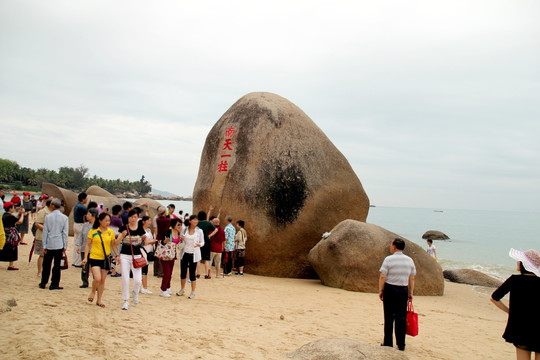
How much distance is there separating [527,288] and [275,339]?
3.18 m

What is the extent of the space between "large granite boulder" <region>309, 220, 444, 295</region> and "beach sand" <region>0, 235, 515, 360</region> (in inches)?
18.1

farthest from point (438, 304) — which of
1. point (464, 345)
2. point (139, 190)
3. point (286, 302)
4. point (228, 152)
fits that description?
point (139, 190)

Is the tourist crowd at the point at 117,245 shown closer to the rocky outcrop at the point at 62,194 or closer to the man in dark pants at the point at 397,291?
the man in dark pants at the point at 397,291

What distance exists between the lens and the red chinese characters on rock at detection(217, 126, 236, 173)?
1190 cm

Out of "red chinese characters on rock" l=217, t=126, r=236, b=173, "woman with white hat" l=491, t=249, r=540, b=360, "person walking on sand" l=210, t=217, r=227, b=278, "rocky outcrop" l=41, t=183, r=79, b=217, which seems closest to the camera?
"woman with white hat" l=491, t=249, r=540, b=360

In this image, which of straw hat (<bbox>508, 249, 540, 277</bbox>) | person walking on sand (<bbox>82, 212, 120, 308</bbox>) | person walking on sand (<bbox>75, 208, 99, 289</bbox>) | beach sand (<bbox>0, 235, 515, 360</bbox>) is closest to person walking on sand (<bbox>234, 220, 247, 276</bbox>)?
beach sand (<bbox>0, 235, 515, 360</bbox>)

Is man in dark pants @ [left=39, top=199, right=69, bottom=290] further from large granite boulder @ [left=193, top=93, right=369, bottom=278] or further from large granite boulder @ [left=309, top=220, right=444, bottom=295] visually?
large granite boulder @ [left=309, top=220, right=444, bottom=295]

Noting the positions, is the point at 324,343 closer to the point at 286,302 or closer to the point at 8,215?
the point at 286,302

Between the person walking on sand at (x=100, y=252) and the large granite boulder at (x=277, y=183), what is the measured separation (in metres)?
5.32

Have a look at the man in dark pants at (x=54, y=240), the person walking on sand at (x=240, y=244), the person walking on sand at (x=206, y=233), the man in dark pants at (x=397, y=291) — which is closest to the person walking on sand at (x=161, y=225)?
the person walking on sand at (x=206, y=233)

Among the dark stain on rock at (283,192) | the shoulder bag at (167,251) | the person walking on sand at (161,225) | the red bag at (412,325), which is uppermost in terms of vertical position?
the dark stain on rock at (283,192)

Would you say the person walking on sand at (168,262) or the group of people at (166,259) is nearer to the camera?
the group of people at (166,259)

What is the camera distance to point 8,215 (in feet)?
26.1

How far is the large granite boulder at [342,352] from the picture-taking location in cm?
409
